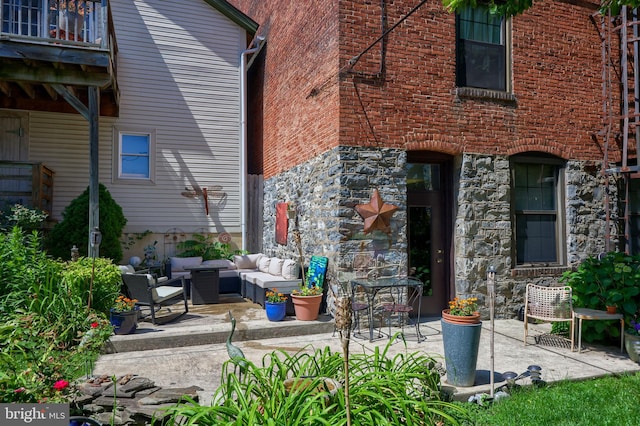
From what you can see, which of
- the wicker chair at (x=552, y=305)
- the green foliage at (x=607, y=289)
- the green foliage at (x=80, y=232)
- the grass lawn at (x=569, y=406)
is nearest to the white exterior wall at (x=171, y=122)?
the green foliage at (x=80, y=232)

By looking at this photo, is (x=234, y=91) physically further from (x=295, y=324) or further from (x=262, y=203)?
(x=295, y=324)

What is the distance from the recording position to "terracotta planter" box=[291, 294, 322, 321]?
6863 mm

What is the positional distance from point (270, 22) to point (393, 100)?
5869mm

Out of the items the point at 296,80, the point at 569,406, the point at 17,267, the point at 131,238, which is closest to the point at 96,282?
the point at 17,267

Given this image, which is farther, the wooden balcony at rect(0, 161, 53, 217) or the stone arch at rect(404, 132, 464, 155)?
the wooden balcony at rect(0, 161, 53, 217)

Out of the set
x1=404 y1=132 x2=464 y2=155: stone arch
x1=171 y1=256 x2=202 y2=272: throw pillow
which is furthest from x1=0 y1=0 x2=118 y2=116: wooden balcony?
x1=404 y1=132 x2=464 y2=155: stone arch

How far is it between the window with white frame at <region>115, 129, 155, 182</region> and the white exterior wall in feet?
0.44

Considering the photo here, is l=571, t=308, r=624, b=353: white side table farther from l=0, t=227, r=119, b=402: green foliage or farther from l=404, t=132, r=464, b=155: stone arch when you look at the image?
l=0, t=227, r=119, b=402: green foliage

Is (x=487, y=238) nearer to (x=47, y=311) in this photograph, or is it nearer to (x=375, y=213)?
(x=375, y=213)

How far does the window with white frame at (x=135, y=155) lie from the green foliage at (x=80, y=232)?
4.50 feet

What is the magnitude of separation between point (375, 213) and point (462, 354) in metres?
2.97

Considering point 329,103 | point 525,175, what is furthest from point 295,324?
point 525,175

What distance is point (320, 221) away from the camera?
296 inches

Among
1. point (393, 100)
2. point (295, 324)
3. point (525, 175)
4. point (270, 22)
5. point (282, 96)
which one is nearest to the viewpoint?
point (295, 324)
